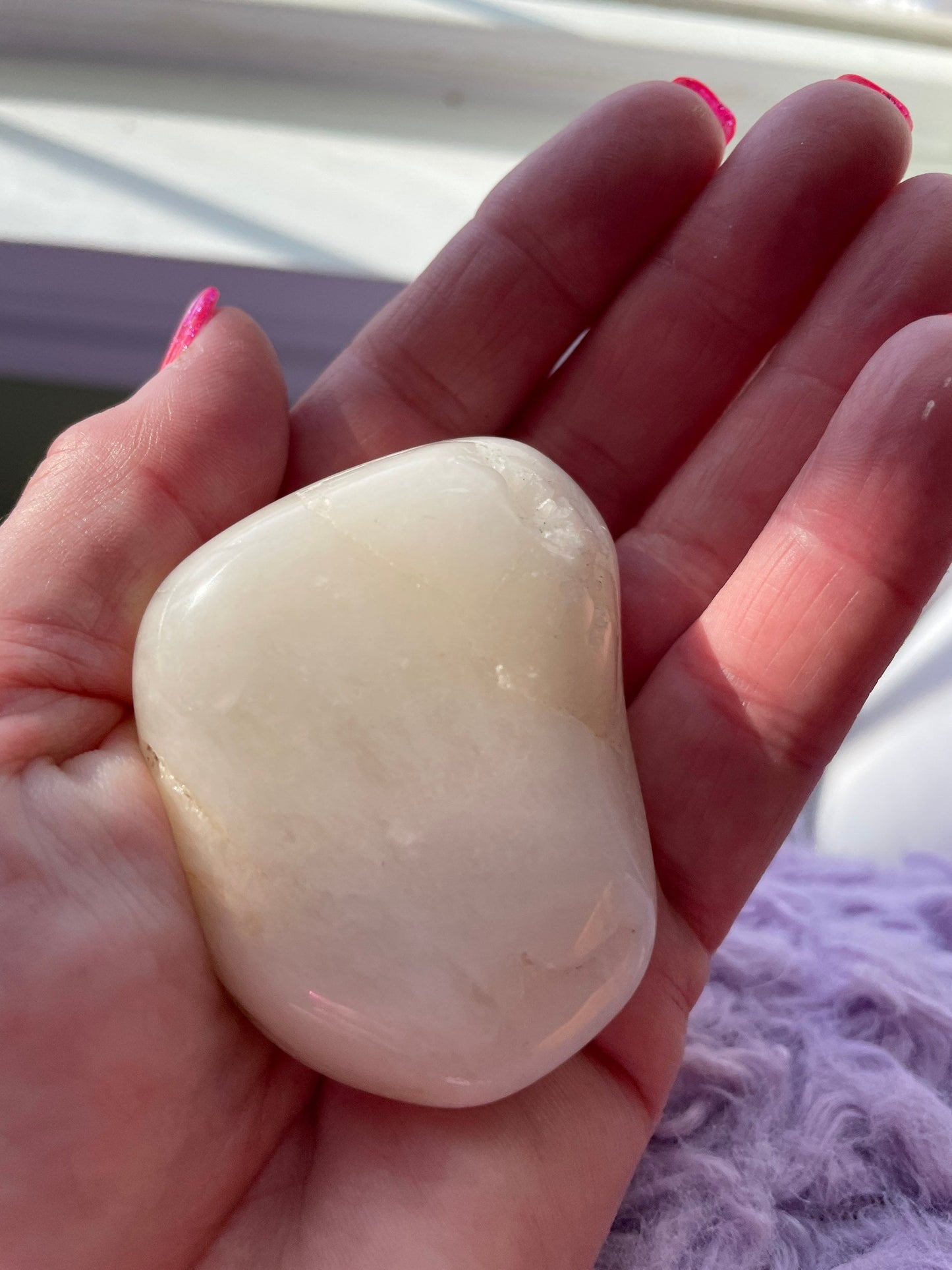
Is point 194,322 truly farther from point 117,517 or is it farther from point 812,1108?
point 812,1108

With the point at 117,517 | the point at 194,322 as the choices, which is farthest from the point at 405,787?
the point at 194,322

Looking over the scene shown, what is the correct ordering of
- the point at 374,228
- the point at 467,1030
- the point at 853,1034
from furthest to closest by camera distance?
the point at 374,228 < the point at 853,1034 < the point at 467,1030

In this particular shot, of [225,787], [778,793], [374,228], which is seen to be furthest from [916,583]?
[374,228]

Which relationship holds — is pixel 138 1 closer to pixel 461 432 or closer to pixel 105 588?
pixel 461 432

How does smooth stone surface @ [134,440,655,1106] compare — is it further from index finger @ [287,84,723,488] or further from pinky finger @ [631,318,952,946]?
index finger @ [287,84,723,488]

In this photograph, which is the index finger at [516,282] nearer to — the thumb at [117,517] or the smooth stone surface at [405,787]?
the thumb at [117,517]

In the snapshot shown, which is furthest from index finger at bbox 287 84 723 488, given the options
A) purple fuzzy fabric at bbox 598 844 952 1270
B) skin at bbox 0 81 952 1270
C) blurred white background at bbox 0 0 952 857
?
purple fuzzy fabric at bbox 598 844 952 1270
